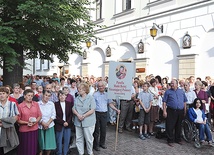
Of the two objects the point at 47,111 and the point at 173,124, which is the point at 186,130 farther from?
the point at 47,111

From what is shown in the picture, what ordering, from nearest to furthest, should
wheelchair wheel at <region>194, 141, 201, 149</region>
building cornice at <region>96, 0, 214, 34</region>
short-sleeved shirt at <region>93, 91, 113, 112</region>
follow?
short-sleeved shirt at <region>93, 91, 113, 112</region> → wheelchair wheel at <region>194, 141, 201, 149</region> → building cornice at <region>96, 0, 214, 34</region>

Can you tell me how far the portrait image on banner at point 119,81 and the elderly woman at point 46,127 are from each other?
70.8 inches

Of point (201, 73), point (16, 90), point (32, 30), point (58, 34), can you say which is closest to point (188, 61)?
point (201, 73)


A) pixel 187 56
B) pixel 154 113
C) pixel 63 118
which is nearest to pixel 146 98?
pixel 154 113

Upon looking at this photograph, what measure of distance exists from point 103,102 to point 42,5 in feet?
12.5

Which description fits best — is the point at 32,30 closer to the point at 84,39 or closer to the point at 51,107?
the point at 84,39

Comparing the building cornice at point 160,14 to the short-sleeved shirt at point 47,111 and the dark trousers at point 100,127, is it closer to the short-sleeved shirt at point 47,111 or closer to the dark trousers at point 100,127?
the dark trousers at point 100,127

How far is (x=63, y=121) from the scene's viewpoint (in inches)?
217

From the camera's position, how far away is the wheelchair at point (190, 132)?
22.1ft

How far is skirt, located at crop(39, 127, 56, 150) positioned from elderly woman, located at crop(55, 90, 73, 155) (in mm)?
232

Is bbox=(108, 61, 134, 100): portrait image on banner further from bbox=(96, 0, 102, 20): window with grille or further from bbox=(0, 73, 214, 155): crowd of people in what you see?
bbox=(96, 0, 102, 20): window with grille

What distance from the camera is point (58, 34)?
8852mm

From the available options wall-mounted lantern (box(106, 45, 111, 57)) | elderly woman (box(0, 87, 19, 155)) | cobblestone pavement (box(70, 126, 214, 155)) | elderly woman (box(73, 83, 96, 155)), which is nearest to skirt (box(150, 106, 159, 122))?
cobblestone pavement (box(70, 126, 214, 155))

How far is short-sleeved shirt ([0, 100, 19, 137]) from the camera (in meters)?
4.82
